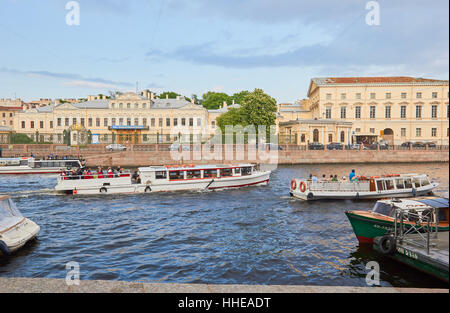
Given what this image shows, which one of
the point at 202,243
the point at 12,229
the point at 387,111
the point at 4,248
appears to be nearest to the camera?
the point at 4,248

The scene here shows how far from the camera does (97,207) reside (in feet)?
82.0

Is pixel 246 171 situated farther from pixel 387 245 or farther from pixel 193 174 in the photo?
pixel 387 245

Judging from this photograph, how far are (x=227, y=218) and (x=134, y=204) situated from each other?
7827 mm

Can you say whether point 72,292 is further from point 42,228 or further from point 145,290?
point 42,228

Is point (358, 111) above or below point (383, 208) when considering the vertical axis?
above

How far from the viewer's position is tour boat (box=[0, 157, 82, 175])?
4453 cm

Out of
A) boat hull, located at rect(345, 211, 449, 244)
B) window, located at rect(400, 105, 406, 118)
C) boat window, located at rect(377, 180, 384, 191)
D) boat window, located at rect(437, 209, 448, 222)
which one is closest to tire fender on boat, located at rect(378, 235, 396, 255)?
boat hull, located at rect(345, 211, 449, 244)

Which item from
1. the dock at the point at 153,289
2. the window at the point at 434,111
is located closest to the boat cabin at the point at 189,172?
the dock at the point at 153,289

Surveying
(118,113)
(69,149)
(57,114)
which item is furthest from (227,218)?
(57,114)

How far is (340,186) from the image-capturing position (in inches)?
1032

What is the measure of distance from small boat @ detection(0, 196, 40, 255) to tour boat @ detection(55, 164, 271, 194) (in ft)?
41.7

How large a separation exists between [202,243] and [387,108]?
221 feet

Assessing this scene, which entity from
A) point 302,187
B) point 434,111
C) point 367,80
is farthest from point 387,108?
point 302,187

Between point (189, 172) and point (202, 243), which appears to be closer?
point (202, 243)
